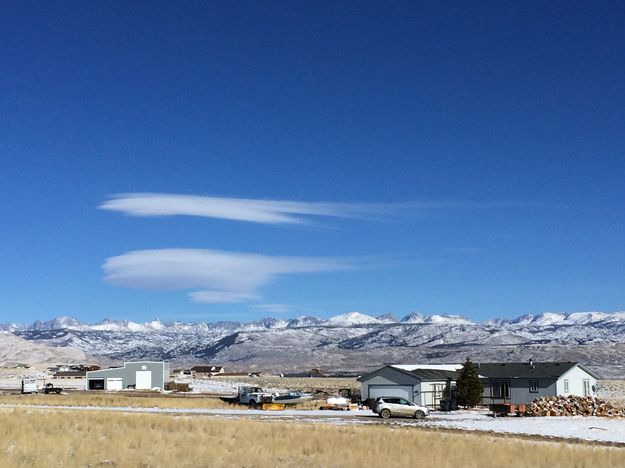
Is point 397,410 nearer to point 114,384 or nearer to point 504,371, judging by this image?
point 504,371

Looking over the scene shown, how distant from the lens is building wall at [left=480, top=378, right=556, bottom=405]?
7188 centimetres

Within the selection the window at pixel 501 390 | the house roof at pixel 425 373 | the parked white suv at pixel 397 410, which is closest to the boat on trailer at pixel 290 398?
the house roof at pixel 425 373

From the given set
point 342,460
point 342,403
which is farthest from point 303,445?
point 342,403

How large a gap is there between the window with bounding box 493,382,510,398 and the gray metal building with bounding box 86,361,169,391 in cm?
6203

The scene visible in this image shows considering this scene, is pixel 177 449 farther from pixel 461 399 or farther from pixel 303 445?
pixel 461 399

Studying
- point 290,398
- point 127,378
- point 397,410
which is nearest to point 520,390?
point 290,398

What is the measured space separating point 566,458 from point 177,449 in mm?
15228

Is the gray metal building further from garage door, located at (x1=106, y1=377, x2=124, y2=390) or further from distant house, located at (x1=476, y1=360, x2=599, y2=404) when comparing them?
distant house, located at (x1=476, y1=360, x2=599, y2=404)

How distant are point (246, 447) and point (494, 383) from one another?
48772 mm

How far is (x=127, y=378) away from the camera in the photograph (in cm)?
11856

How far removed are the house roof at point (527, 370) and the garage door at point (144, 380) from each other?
197 ft

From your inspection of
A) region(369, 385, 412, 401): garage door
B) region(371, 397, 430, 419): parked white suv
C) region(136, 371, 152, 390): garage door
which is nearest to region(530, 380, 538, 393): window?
region(369, 385, 412, 401): garage door

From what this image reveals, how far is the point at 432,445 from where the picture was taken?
110ft

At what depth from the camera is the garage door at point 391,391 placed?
237 feet
